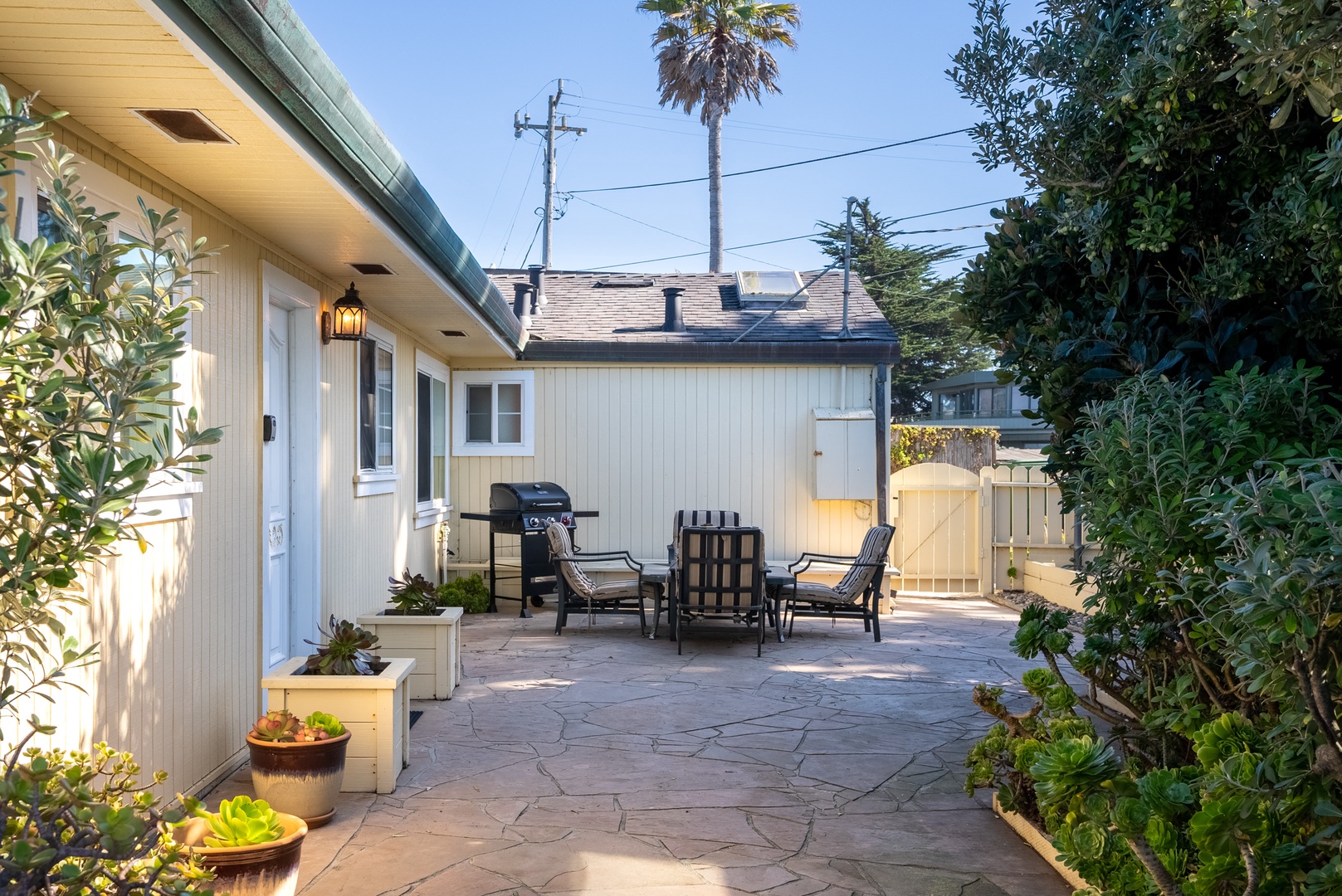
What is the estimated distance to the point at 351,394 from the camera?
692cm

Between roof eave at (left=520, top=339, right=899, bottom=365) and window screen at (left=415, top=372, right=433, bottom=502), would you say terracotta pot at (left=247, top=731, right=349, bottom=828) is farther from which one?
roof eave at (left=520, top=339, right=899, bottom=365)

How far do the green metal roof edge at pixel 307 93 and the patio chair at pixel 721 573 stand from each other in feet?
11.6

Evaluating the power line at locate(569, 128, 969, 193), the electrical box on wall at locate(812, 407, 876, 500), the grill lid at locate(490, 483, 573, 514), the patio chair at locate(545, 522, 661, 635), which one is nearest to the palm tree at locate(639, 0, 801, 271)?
the power line at locate(569, 128, 969, 193)

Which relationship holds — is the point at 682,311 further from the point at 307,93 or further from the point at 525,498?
the point at 307,93

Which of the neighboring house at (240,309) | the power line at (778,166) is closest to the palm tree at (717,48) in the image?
the power line at (778,166)

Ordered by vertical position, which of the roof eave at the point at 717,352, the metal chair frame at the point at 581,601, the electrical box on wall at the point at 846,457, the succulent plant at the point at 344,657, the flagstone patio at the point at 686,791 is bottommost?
the flagstone patio at the point at 686,791

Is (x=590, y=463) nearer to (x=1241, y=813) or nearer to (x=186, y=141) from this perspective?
(x=186, y=141)

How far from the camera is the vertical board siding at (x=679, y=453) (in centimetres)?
1107

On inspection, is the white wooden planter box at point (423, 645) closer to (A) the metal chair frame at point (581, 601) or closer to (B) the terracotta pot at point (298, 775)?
(B) the terracotta pot at point (298, 775)

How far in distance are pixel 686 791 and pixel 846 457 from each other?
652 centimetres

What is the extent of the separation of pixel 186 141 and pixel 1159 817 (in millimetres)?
3505

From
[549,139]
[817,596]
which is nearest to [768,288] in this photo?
[817,596]

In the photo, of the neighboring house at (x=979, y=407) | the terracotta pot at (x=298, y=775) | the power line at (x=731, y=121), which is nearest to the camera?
the terracotta pot at (x=298, y=775)

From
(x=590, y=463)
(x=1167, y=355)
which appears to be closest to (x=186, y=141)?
(x=1167, y=355)
